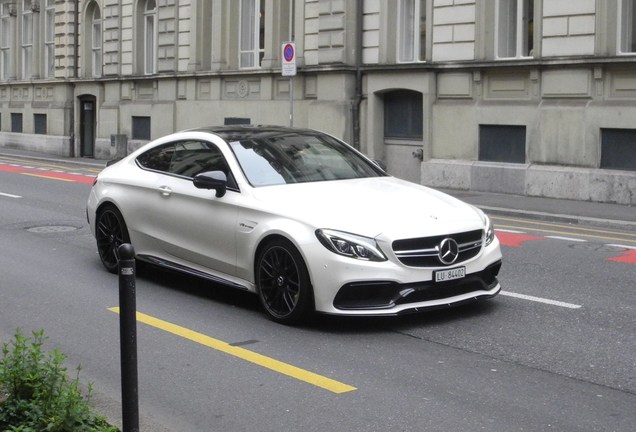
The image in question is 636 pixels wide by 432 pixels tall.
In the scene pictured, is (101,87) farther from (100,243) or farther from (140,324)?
(140,324)

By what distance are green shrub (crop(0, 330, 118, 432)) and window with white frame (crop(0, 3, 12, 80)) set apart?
39.1 meters

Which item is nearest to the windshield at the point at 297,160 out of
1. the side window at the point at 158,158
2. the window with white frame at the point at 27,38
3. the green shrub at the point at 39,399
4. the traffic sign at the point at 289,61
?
the side window at the point at 158,158

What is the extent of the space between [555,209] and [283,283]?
10797mm

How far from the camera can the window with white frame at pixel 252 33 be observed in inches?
1158

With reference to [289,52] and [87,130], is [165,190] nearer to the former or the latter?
[289,52]

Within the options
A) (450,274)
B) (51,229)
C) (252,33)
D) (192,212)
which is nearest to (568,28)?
(51,229)

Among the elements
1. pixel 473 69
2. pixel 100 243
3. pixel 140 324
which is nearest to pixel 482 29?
pixel 473 69

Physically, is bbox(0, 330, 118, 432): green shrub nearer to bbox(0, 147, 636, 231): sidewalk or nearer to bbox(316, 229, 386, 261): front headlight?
bbox(316, 229, 386, 261): front headlight

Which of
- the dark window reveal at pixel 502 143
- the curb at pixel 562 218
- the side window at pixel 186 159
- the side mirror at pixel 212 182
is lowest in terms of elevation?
the curb at pixel 562 218

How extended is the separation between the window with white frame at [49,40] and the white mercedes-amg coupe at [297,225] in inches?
1211

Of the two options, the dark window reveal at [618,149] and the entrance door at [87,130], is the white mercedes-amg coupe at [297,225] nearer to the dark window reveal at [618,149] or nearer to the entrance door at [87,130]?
the dark window reveal at [618,149]

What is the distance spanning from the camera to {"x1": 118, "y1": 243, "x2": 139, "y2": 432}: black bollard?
4.87 m

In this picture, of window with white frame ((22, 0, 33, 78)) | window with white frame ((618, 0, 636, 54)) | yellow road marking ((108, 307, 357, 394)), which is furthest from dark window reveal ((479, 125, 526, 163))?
window with white frame ((22, 0, 33, 78))

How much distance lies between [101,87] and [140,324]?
2839cm
